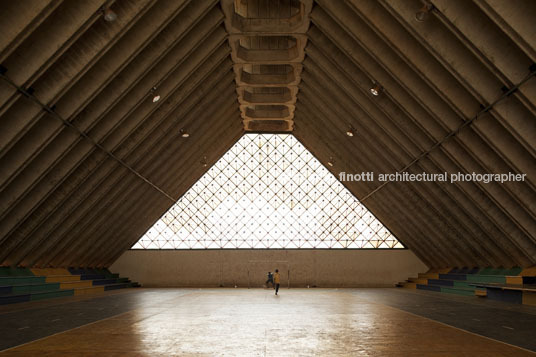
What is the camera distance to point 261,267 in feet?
95.6

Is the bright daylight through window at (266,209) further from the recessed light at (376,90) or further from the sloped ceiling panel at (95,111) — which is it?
the recessed light at (376,90)

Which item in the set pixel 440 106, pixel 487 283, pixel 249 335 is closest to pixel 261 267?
pixel 487 283

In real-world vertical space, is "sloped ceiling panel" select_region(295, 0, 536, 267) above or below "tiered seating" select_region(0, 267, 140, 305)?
above

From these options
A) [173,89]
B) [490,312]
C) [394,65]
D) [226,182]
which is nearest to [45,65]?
[173,89]

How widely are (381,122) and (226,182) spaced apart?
48.5 ft

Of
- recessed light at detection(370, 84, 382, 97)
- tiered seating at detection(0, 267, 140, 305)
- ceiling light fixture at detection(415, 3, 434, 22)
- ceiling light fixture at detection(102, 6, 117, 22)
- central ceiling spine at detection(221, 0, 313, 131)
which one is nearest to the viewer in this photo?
ceiling light fixture at detection(102, 6, 117, 22)

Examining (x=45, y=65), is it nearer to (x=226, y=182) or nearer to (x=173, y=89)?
(x=173, y=89)

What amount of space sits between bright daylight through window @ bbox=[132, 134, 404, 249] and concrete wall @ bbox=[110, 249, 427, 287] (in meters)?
0.57

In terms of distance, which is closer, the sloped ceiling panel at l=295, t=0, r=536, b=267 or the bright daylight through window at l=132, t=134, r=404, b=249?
the sloped ceiling panel at l=295, t=0, r=536, b=267

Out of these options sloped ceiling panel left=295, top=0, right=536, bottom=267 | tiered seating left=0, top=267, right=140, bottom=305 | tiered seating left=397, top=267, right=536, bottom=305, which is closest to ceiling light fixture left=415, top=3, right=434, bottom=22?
sloped ceiling panel left=295, top=0, right=536, bottom=267

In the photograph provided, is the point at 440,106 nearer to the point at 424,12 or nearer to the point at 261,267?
the point at 424,12

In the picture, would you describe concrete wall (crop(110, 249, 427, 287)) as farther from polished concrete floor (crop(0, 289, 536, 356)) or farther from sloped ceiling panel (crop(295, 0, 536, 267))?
polished concrete floor (crop(0, 289, 536, 356))

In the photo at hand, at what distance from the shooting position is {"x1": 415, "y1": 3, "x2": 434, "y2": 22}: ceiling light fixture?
10.2m

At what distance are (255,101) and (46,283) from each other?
12.7 meters
